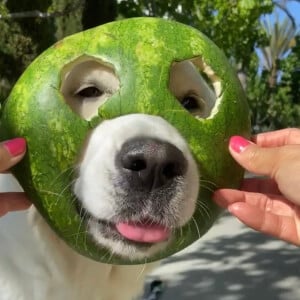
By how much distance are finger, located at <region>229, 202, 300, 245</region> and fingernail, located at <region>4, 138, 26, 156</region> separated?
0.70 m

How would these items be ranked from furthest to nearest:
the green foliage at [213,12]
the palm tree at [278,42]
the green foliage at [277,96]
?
1. the palm tree at [278,42]
2. the green foliage at [277,96]
3. the green foliage at [213,12]

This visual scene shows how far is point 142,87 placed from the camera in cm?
183

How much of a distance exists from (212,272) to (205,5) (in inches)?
239

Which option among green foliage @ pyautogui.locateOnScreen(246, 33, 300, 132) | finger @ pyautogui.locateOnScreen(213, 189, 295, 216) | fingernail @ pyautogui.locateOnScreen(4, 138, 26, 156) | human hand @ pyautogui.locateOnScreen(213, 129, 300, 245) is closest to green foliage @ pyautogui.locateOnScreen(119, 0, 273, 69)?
human hand @ pyautogui.locateOnScreen(213, 129, 300, 245)

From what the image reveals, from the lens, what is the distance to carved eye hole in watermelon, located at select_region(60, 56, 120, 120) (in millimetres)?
2008

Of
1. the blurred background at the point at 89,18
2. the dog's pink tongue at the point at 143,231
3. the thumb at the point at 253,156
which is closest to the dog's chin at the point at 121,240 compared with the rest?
the dog's pink tongue at the point at 143,231

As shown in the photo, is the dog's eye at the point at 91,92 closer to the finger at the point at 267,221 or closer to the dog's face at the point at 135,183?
the dog's face at the point at 135,183

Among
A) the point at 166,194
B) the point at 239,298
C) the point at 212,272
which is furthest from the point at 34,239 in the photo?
the point at 212,272

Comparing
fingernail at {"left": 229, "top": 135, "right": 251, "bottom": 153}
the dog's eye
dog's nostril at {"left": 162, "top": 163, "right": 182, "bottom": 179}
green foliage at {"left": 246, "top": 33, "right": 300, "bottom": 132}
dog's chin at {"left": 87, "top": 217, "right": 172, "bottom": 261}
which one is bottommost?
green foliage at {"left": 246, "top": 33, "right": 300, "bottom": 132}

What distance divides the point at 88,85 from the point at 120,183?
1.52 feet

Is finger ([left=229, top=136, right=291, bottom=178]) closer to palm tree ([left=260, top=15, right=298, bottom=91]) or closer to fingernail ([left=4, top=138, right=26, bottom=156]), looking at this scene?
fingernail ([left=4, top=138, right=26, bottom=156])

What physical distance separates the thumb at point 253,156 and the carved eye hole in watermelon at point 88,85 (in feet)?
1.41

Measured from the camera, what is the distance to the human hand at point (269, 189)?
200cm

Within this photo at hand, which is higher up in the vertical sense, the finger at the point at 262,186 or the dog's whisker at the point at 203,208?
the dog's whisker at the point at 203,208
